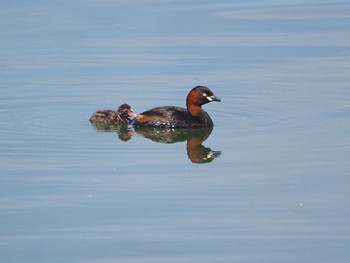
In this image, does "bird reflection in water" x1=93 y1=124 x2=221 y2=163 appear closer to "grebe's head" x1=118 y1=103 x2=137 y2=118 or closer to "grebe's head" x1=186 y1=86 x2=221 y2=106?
"grebe's head" x1=118 y1=103 x2=137 y2=118

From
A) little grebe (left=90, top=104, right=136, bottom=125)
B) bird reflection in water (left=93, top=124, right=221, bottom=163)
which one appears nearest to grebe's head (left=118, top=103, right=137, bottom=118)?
little grebe (left=90, top=104, right=136, bottom=125)

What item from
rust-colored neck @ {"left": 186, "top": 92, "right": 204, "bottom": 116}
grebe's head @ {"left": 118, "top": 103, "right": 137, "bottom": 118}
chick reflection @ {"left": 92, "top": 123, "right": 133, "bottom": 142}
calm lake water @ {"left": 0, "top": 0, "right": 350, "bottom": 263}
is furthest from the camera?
rust-colored neck @ {"left": 186, "top": 92, "right": 204, "bottom": 116}

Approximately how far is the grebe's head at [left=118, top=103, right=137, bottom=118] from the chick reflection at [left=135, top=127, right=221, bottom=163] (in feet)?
0.57

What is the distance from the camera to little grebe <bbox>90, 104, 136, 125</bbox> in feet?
47.2

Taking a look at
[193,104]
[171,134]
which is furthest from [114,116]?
[193,104]

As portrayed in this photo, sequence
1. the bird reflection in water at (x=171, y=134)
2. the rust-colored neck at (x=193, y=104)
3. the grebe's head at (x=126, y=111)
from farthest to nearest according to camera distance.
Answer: the rust-colored neck at (x=193, y=104) → the grebe's head at (x=126, y=111) → the bird reflection in water at (x=171, y=134)

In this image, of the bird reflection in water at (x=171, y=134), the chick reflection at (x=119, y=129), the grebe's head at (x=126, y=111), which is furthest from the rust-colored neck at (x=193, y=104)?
the chick reflection at (x=119, y=129)

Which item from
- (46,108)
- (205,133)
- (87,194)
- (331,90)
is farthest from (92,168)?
(331,90)

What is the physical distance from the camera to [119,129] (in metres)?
14.6

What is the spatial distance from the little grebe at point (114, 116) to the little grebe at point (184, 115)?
11 cm

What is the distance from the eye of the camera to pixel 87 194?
10852 mm

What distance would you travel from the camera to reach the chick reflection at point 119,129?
14.0 m

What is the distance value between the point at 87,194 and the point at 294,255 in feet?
7.85

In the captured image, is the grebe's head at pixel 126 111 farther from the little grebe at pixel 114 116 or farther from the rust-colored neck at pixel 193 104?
the rust-colored neck at pixel 193 104
